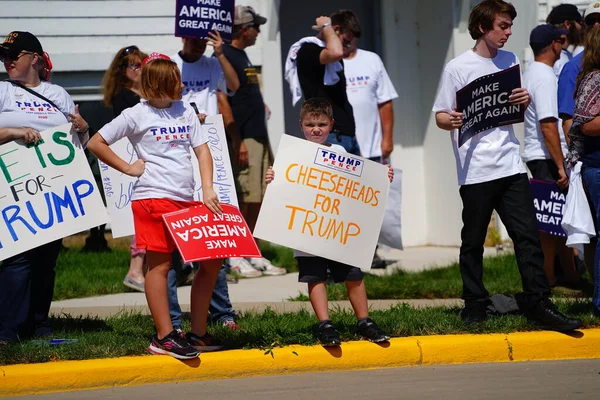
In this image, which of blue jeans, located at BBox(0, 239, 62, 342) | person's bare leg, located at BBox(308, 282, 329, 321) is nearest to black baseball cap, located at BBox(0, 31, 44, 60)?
blue jeans, located at BBox(0, 239, 62, 342)

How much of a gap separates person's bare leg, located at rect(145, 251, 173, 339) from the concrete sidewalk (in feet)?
6.06

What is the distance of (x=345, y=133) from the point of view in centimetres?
955

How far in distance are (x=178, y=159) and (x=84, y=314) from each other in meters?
2.21

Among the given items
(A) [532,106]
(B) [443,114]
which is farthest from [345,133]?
(B) [443,114]

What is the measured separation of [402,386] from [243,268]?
14.7 ft

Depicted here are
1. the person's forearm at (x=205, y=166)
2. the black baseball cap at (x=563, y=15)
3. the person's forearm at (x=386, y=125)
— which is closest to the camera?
the person's forearm at (x=205, y=166)

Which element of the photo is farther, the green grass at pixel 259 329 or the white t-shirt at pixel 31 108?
the white t-shirt at pixel 31 108

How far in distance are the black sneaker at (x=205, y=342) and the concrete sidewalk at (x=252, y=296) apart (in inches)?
67.2

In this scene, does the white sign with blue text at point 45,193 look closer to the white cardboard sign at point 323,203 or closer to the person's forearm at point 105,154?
the person's forearm at point 105,154

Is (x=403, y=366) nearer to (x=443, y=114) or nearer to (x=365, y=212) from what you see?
(x=365, y=212)

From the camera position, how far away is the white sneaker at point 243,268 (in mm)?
10570

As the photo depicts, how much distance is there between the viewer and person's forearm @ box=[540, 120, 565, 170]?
8.84 m

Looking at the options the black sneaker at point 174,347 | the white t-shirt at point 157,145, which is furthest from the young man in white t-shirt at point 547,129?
the black sneaker at point 174,347

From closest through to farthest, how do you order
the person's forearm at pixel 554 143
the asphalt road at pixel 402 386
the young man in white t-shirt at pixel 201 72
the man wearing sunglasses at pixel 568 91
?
1. the asphalt road at pixel 402 386
2. the man wearing sunglasses at pixel 568 91
3. the young man in white t-shirt at pixel 201 72
4. the person's forearm at pixel 554 143
